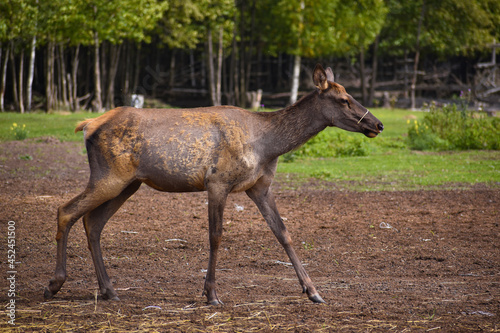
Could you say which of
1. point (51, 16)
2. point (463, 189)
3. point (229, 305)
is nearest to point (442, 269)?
point (229, 305)

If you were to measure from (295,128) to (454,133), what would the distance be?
529 inches

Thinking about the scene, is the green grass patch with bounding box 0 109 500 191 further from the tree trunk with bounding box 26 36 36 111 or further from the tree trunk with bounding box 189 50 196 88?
the tree trunk with bounding box 189 50 196 88

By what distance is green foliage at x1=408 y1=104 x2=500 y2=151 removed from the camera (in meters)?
17.4

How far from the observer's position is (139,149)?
5520mm

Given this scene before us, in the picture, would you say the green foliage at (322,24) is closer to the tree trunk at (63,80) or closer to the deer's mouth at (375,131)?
the tree trunk at (63,80)

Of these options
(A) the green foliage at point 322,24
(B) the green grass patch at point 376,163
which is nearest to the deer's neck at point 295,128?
(B) the green grass patch at point 376,163

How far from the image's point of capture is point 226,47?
118ft

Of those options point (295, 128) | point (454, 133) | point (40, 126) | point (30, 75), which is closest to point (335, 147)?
point (454, 133)

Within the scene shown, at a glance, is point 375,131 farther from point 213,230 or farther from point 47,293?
point 47,293

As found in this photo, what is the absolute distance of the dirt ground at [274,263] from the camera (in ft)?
15.9

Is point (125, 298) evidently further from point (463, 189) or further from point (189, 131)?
point (463, 189)

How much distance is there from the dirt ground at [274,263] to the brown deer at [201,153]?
1.35ft

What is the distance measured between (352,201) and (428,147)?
8.15 m

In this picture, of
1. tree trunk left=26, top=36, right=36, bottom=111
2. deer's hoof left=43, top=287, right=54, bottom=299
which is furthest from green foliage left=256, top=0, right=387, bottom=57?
deer's hoof left=43, top=287, right=54, bottom=299
